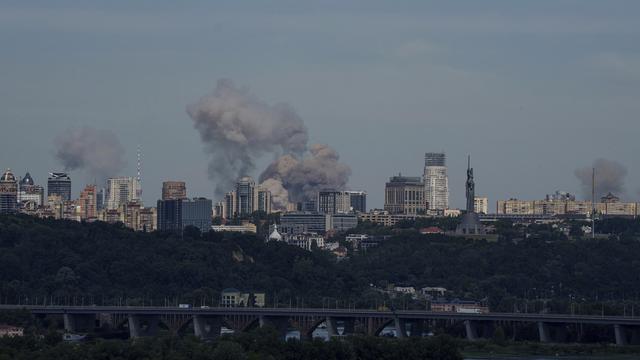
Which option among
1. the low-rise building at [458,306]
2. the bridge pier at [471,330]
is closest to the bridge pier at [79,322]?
the bridge pier at [471,330]

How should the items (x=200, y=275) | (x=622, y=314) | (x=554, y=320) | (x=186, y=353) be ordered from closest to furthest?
(x=186, y=353) → (x=554, y=320) → (x=622, y=314) → (x=200, y=275)

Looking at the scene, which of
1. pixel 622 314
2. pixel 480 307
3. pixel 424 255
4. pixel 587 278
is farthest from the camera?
pixel 424 255

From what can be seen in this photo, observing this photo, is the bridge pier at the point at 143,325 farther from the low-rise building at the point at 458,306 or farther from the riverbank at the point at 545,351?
the low-rise building at the point at 458,306

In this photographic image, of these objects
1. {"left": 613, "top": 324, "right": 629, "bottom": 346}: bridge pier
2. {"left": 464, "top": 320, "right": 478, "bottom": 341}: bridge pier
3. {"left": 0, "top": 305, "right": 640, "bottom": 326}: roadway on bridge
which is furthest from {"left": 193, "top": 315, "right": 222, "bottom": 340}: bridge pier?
{"left": 613, "top": 324, "right": 629, "bottom": 346}: bridge pier

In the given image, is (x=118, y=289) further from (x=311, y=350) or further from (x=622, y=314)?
(x=311, y=350)

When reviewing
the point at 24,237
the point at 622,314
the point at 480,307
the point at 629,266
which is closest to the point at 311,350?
the point at 622,314

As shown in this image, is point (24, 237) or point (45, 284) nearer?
point (45, 284)

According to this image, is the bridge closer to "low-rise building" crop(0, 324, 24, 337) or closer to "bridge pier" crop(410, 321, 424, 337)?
"bridge pier" crop(410, 321, 424, 337)
